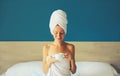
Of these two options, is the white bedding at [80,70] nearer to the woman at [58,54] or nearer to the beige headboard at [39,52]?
the beige headboard at [39,52]

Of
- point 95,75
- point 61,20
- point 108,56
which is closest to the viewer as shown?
point 61,20

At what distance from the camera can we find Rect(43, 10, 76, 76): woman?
4.81 ft

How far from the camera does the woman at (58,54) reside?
146cm

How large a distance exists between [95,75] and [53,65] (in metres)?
0.74

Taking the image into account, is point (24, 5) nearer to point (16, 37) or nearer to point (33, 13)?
point (33, 13)

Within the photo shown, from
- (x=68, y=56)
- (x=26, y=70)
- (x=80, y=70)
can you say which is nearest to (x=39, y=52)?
(x=26, y=70)

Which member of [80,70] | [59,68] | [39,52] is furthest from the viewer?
[39,52]

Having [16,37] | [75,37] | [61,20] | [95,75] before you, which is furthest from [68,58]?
[16,37]

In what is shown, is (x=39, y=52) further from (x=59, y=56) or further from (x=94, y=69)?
(x=59, y=56)

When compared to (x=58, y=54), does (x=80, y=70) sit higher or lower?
lower

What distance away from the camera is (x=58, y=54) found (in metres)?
1.49

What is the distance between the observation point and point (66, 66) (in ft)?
4.84

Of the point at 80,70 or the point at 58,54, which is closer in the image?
the point at 58,54

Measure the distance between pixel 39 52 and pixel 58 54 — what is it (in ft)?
3.28
